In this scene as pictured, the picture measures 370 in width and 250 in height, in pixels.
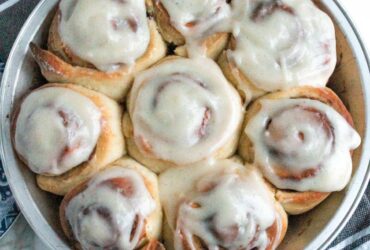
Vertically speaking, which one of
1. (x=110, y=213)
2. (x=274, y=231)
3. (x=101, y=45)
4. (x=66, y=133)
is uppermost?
(x=101, y=45)

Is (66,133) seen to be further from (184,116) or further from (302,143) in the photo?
(302,143)

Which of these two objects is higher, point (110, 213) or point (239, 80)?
point (239, 80)

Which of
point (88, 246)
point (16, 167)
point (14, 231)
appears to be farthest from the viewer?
point (14, 231)

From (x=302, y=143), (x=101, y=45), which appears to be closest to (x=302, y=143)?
(x=302, y=143)

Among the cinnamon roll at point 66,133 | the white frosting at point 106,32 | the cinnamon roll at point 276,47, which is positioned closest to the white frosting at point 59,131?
the cinnamon roll at point 66,133

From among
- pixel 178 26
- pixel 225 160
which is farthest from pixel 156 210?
pixel 178 26

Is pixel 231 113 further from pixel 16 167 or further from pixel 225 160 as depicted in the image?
pixel 16 167

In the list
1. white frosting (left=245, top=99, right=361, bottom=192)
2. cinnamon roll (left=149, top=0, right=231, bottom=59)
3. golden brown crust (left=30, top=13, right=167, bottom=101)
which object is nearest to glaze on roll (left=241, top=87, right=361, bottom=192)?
white frosting (left=245, top=99, right=361, bottom=192)
